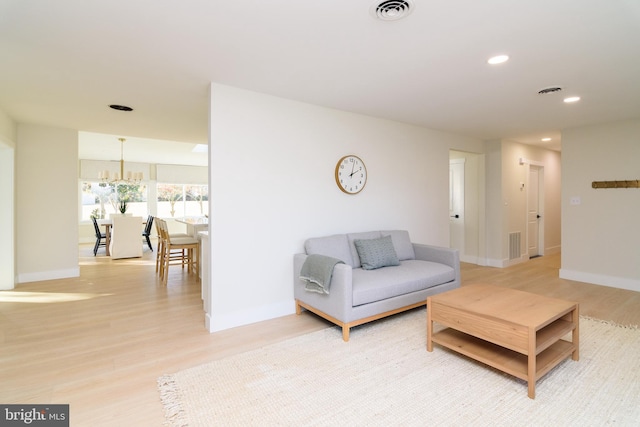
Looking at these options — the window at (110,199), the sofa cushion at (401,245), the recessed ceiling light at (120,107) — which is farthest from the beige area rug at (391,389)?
the window at (110,199)

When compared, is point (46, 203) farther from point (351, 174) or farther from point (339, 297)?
point (339, 297)

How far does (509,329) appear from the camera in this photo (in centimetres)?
204

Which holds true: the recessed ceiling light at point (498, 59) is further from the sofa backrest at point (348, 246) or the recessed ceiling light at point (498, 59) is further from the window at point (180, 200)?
the window at point (180, 200)

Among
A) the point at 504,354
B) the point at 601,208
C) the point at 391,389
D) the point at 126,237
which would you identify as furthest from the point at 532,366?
the point at 126,237

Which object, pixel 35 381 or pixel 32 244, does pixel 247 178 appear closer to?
pixel 35 381

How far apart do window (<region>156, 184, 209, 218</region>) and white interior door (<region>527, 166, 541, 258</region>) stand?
9401 mm

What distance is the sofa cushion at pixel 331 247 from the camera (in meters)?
3.37

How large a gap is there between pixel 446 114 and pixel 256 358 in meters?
3.60

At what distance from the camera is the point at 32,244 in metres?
4.69

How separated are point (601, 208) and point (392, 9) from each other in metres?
4.76

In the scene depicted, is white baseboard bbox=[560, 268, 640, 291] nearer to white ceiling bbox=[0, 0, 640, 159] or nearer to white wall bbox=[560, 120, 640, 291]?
white wall bbox=[560, 120, 640, 291]

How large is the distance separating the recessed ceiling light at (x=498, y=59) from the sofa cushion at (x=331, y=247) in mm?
2187

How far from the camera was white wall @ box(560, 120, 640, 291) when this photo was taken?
432cm

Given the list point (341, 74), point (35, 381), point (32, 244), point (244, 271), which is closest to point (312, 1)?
point (341, 74)
